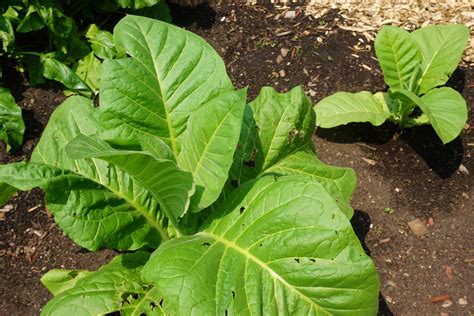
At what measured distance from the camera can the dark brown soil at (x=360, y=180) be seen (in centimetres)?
291

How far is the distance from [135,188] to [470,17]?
8.88 ft

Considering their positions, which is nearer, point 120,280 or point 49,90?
point 120,280

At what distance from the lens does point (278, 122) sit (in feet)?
8.43

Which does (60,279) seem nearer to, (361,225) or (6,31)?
(361,225)

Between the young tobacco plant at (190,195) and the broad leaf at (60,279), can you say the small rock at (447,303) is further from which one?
the broad leaf at (60,279)

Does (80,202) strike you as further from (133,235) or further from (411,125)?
(411,125)

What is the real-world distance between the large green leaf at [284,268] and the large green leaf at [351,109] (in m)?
1.17

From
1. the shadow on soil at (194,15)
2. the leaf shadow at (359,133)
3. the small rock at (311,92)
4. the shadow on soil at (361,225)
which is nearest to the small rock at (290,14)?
the shadow on soil at (194,15)

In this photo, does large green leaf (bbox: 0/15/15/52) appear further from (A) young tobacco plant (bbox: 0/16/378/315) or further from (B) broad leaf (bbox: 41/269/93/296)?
(B) broad leaf (bbox: 41/269/93/296)

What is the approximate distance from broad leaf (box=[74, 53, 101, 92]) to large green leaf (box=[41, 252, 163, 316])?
156cm

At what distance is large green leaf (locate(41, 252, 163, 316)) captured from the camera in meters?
2.15

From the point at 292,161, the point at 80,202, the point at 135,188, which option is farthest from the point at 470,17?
the point at 80,202

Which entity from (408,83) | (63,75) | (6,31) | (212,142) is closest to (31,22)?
(6,31)

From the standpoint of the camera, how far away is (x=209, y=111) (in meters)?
2.15
